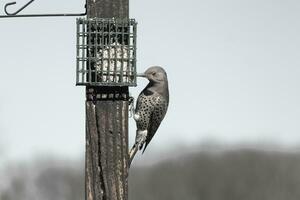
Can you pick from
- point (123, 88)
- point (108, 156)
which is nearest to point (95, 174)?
point (108, 156)

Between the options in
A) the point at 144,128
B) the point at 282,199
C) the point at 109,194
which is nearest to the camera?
the point at 109,194

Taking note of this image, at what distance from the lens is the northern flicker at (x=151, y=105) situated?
5895 mm

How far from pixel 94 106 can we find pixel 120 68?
0.31m

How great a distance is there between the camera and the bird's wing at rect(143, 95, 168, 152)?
6000mm

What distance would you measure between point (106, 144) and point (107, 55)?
0.47m

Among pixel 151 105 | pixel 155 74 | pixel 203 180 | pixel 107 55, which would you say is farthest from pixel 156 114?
pixel 203 180

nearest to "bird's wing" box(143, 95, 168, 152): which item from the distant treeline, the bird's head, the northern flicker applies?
the northern flicker

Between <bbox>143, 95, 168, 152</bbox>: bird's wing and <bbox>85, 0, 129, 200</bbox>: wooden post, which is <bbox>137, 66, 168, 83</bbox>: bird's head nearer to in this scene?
<bbox>143, 95, 168, 152</bbox>: bird's wing

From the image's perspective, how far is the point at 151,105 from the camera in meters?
5.95

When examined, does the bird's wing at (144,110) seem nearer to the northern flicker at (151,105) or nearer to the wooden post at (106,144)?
the northern flicker at (151,105)

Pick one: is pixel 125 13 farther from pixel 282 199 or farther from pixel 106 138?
pixel 282 199

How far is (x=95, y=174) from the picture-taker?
15.4 ft

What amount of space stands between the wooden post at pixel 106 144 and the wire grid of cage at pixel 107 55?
138 millimetres

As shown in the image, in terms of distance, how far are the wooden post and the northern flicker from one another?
3.43ft
